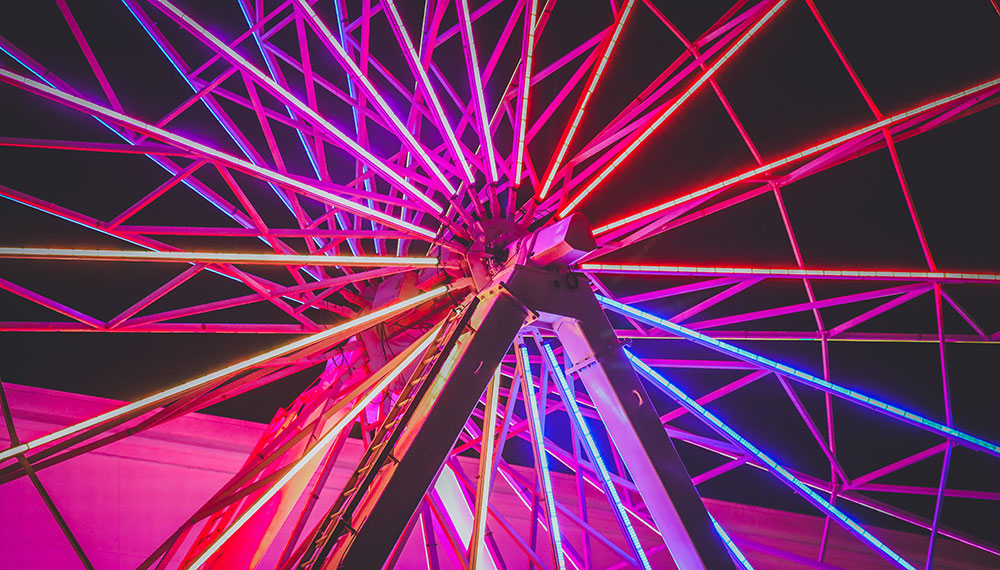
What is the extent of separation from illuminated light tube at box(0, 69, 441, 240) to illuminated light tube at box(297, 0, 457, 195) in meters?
0.66

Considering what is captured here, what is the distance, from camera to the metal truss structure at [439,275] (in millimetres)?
5707

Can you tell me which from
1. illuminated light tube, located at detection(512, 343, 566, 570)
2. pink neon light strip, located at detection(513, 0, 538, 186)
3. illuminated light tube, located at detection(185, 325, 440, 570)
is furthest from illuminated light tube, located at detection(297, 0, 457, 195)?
illuminated light tube, located at detection(512, 343, 566, 570)

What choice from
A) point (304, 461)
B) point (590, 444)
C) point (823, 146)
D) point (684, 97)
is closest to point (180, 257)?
point (304, 461)

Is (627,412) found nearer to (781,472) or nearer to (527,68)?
(781,472)

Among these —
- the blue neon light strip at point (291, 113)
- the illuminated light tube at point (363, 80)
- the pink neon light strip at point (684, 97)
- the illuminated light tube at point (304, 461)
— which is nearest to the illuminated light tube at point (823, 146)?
the pink neon light strip at point (684, 97)

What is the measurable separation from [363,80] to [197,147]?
1820 mm

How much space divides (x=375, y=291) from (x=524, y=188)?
3.95 m

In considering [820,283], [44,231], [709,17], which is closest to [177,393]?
[44,231]

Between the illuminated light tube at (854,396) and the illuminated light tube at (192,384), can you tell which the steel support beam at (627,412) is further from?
the illuminated light tube at (192,384)

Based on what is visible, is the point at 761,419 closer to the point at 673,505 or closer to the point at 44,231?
the point at 673,505

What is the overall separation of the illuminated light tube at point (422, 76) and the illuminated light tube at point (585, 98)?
985mm

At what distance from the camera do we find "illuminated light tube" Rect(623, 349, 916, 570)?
730 centimetres

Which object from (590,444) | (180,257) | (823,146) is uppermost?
(180,257)

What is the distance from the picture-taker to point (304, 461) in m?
5.78
